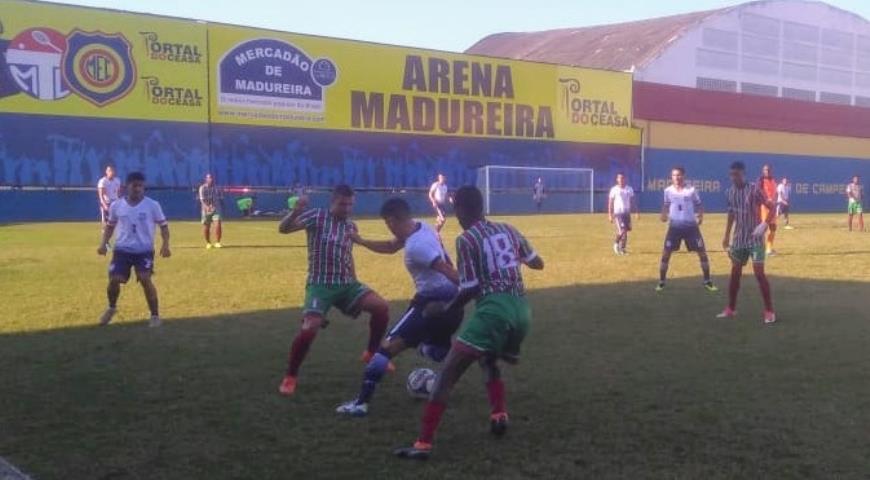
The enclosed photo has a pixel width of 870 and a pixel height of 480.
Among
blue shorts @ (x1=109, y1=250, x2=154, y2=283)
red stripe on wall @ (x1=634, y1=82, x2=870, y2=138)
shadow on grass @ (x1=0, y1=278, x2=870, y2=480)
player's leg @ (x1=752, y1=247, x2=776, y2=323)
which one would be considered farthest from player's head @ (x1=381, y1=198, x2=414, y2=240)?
red stripe on wall @ (x1=634, y1=82, x2=870, y2=138)

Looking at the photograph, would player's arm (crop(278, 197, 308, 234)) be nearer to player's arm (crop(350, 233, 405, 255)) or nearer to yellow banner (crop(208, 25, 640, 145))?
player's arm (crop(350, 233, 405, 255))

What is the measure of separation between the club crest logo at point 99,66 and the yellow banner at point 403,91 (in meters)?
3.75

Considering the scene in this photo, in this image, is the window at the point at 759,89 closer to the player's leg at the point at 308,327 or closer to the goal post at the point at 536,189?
the goal post at the point at 536,189

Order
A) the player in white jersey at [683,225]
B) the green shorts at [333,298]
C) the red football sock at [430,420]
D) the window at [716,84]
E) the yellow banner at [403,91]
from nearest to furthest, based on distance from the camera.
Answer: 1. the red football sock at [430,420]
2. the green shorts at [333,298]
3. the player in white jersey at [683,225]
4. the yellow banner at [403,91]
5. the window at [716,84]

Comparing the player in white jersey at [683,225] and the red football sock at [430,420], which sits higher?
the player in white jersey at [683,225]

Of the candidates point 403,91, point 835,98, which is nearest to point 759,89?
point 835,98

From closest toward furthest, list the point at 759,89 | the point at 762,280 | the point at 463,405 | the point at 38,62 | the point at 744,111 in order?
1. the point at 463,405
2. the point at 762,280
3. the point at 38,62
4. the point at 744,111
5. the point at 759,89

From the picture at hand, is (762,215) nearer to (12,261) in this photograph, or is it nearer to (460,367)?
(460,367)

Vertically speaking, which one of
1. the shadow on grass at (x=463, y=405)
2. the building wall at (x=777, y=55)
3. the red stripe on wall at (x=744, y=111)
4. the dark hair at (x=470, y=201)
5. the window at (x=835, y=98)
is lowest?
the shadow on grass at (x=463, y=405)

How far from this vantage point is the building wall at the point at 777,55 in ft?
202

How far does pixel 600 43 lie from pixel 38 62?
40.4 meters

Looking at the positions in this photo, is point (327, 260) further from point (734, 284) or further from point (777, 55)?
point (777, 55)

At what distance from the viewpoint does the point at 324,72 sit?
46.0m

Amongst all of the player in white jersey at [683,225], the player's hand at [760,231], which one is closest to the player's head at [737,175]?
the player's hand at [760,231]
